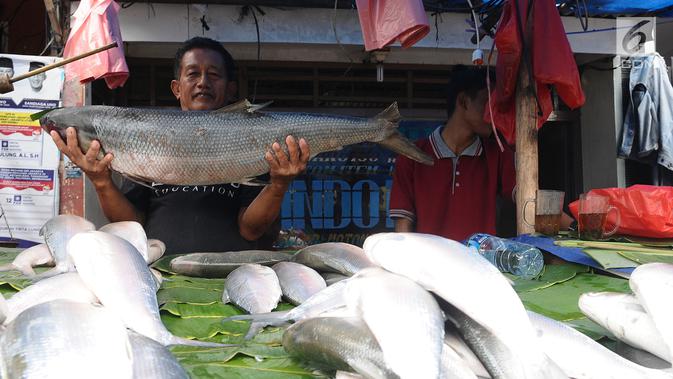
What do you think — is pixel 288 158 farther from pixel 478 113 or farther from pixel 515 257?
pixel 478 113

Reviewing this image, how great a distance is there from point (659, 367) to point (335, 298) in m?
0.94

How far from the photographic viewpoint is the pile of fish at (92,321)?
1.29 metres

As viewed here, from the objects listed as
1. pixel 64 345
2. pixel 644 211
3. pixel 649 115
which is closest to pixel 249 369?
pixel 64 345

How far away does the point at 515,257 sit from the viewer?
2941mm

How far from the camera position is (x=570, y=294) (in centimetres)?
246

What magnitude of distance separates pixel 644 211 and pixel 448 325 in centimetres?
207

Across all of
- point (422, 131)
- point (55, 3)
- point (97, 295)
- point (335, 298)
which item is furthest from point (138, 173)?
point (422, 131)

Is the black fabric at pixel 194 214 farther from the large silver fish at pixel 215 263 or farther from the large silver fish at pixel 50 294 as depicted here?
the large silver fish at pixel 50 294

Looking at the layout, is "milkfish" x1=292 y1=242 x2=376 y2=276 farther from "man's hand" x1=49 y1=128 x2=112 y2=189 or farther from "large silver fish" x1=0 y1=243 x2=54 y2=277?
"large silver fish" x1=0 y1=243 x2=54 y2=277

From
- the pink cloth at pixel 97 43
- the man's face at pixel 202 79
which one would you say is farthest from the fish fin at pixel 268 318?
the pink cloth at pixel 97 43

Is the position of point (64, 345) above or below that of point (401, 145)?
below

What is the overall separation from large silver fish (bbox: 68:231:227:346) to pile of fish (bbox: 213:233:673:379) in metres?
0.30

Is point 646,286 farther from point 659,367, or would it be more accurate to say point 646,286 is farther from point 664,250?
point 664,250

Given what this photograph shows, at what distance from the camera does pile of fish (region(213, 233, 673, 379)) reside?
4.60 feet
